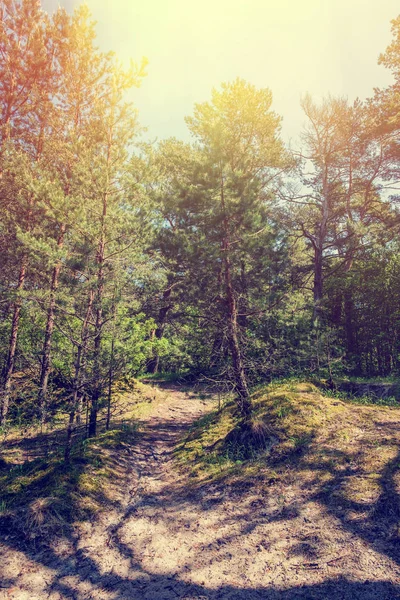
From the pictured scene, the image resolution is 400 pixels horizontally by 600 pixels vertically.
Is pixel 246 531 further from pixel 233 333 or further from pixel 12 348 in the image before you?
pixel 12 348

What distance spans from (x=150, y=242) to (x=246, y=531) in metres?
11.3

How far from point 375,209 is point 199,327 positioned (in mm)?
15856

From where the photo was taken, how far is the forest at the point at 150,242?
991 cm

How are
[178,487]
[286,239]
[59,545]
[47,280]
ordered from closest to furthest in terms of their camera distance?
[59,545] < [178,487] < [47,280] < [286,239]

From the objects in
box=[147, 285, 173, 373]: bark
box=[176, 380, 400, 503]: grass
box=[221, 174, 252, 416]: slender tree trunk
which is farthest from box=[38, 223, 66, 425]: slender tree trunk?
box=[147, 285, 173, 373]: bark

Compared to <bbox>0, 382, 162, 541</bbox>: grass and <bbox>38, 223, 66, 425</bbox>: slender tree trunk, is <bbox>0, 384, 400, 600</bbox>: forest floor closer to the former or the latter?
<bbox>0, 382, 162, 541</bbox>: grass

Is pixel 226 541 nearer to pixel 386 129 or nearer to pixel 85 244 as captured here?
pixel 85 244

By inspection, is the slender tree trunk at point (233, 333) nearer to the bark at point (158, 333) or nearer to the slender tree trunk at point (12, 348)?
the slender tree trunk at point (12, 348)

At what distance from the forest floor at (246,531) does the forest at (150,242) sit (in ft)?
7.16

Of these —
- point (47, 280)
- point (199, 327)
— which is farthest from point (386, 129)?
point (47, 280)

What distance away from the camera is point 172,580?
4.69 metres

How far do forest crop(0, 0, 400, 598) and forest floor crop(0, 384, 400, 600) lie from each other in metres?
2.18

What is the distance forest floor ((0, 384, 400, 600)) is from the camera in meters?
4.39

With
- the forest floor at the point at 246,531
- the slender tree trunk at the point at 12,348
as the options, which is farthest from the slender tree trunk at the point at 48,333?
the forest floor at the point at 246,531
